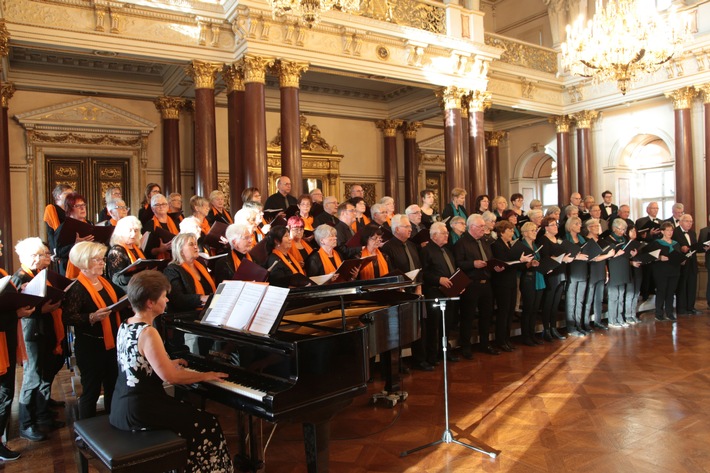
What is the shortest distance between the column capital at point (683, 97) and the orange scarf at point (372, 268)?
10.6 meters

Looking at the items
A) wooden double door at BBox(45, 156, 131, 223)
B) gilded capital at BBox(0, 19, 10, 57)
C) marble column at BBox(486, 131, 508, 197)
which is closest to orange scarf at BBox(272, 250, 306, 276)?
gilded capital at BBox(0, 19, 10, 57)

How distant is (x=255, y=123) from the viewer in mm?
9180

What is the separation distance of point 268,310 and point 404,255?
10.8 feet

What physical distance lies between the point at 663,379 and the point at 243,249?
4.24 m

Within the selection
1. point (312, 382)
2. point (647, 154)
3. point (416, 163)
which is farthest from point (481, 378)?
point (647, 154)

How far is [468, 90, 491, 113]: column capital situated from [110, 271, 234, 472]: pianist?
33.9 ft

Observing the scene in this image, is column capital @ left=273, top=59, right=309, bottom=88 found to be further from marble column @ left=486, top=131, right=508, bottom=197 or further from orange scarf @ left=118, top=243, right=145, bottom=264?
marble column @ left=486, top=131, right=508, bottom=197

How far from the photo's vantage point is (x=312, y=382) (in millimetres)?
2898

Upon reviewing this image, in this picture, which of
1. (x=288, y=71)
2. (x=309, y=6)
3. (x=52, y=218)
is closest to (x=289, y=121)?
(x=288, y=71)

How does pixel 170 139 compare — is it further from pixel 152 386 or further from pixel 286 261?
pixel 152 386

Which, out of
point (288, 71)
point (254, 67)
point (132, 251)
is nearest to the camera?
point (132, 251)

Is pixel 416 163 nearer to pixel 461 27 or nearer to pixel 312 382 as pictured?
pixel 461 27

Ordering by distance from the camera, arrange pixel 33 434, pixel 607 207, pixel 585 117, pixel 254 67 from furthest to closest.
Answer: pixel 585 117 → pixel 607 207 → pixel 254 67 → pixel 33 434

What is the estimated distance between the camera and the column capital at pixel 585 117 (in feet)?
48.4
